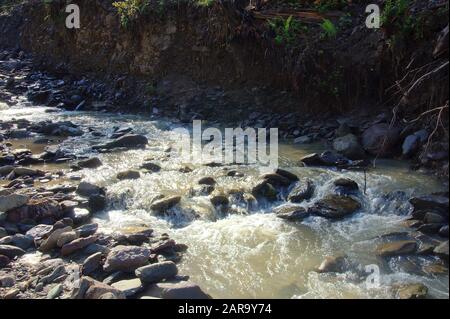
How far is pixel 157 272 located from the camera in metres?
4.71

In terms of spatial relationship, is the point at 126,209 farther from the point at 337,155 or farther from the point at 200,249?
the point at 337,155

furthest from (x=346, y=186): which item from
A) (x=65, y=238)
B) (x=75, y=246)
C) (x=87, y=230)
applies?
(x=65, y=238)

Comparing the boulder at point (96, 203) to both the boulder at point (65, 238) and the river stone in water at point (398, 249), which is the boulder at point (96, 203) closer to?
the boulder at point (65, 238)

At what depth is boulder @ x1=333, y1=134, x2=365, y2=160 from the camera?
7.97 meters

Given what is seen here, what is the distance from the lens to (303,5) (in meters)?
10.9

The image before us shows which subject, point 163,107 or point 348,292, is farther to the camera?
point 163,107

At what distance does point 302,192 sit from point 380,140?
2200 millimetres

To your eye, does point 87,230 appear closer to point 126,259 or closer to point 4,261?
point 4,261

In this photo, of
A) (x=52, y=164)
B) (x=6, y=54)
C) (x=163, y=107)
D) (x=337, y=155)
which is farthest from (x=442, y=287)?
(x=6, y=54)

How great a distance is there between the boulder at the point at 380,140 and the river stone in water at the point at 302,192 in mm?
1673

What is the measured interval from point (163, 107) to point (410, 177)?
22.6ft

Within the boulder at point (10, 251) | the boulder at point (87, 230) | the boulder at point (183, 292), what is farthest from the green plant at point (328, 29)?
the boulder at point (10, 251)

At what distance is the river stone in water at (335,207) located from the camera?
6129 millimetres
